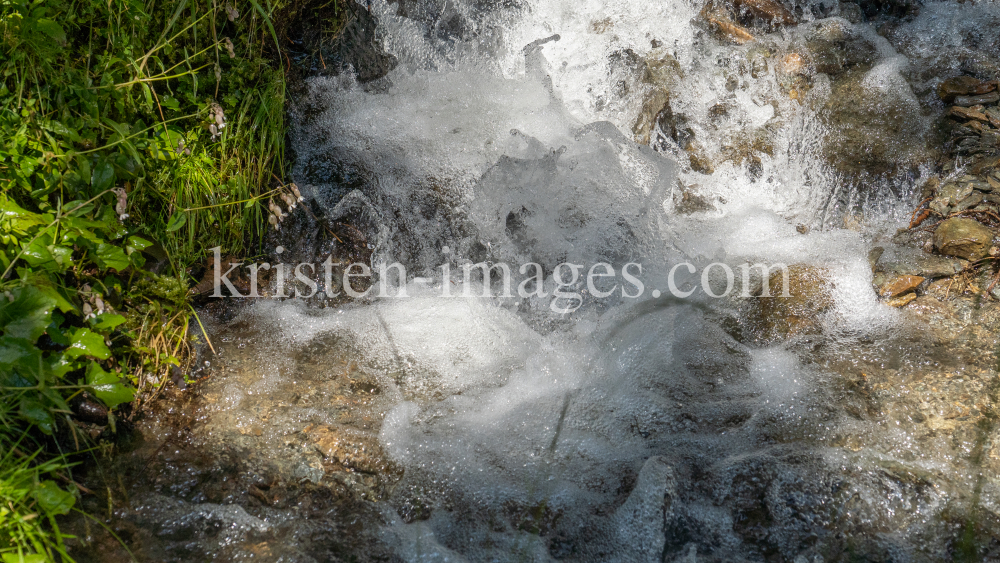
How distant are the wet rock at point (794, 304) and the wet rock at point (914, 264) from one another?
0.27 meters

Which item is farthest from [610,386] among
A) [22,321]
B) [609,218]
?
[22,321]

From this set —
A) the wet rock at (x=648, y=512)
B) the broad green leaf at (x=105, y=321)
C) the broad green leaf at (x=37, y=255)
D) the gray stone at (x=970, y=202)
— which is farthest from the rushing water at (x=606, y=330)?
the broad green leaf at (x=37, y=255)

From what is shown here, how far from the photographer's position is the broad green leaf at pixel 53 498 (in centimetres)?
175

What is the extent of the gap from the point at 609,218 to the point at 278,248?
168 cm

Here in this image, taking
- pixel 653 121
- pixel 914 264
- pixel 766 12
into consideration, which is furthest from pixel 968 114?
pixel 653 121

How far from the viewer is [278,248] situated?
Answer: 2.88 meters

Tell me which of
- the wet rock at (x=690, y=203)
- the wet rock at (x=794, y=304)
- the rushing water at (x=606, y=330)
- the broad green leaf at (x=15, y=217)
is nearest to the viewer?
the broad green leaf at (x=15, y=217)

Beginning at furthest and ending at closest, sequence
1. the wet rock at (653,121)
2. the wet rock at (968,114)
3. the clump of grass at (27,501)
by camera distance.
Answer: the wet rock at (653,121)
the wet rock at (968,114)
the clump of grass at (27,501)

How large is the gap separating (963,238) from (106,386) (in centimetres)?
→ 363

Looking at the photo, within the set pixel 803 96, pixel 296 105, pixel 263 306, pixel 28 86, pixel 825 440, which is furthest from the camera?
pixel 803 96

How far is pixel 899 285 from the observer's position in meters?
2.78

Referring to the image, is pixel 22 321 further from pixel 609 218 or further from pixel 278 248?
pixel 609 218

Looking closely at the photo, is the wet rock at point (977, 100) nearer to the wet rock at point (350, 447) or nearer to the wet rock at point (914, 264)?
the wet rock at point (914, 264)

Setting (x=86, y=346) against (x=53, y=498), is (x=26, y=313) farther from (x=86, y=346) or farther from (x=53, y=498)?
(x=53, y=498)
